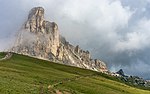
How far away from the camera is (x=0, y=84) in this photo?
66.9 m

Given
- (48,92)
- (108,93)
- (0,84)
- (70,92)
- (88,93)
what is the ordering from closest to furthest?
1. (0,84)
2. (48,92)
3. (70,92)
4. (88,93)
5. (108,93)

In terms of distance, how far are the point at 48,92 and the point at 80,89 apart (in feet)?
72.9

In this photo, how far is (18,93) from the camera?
61156 millimetres

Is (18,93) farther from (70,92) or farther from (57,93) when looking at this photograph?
(70,92)

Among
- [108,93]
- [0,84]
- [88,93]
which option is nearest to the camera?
[0,84]

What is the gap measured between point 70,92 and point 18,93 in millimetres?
20877

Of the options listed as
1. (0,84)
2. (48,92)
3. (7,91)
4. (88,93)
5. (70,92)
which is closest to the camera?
(7,91)

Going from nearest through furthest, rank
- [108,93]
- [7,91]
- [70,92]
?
[7,91] < [70,92] < [108,93]

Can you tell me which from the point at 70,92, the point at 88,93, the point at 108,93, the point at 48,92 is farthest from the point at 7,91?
the point at 108,93

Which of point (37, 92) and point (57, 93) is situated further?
point (57, 93)

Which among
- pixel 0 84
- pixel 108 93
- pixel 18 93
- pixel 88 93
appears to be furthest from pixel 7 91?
pixel 108 93

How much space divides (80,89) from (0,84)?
3037 centimetres

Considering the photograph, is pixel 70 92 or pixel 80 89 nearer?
pixel 70 92

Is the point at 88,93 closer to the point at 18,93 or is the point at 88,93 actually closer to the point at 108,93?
the point at 108,93
